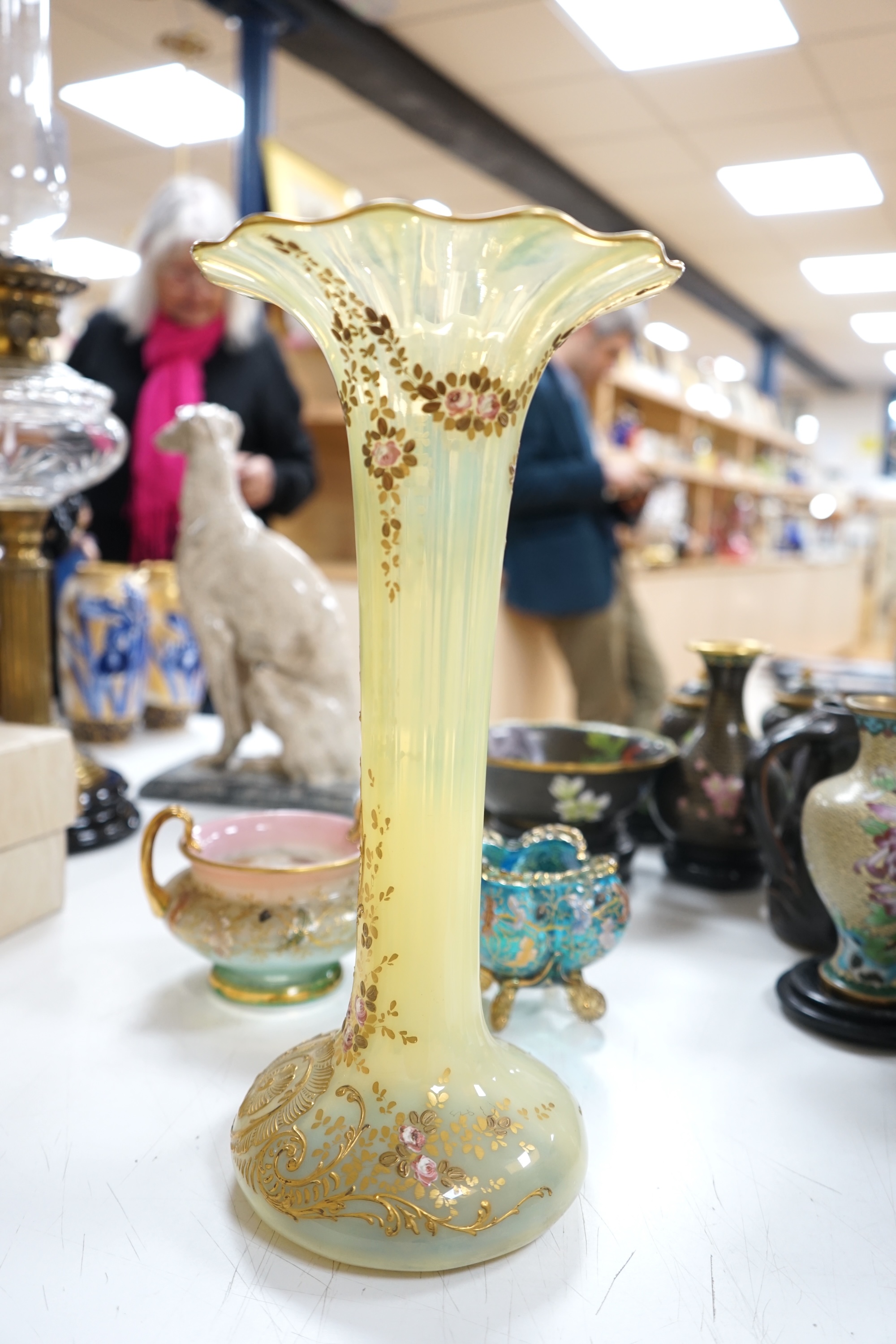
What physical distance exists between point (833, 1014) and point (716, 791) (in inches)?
10.9

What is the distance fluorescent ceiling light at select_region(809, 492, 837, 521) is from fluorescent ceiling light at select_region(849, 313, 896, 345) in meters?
1.19

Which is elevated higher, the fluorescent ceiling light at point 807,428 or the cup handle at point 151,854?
the fluorescent ceiling light at point 807,428

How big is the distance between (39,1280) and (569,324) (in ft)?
1.65

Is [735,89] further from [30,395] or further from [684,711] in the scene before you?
[30,395]

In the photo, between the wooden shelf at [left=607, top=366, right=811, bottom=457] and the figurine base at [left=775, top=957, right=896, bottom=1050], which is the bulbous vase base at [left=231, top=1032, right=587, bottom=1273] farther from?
the wooden shelf at [left=607, top=366, right=811, bottom=457]

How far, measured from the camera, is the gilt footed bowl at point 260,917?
0.73 meters

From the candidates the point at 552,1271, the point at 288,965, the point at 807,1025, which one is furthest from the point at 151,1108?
the point at 807,1025

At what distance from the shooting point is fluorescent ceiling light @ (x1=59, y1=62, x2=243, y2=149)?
126 inches

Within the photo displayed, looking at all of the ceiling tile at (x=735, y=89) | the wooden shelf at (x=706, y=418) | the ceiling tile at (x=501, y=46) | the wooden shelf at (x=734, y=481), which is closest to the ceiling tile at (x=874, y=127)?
the ceiling tile at (x=735, y=89)

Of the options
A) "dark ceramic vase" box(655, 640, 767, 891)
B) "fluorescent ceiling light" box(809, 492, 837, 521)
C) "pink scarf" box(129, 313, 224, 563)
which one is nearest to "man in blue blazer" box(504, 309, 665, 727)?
"pink scarf" box(129, 313, 224, 563)

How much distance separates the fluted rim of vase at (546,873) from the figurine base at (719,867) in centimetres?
28

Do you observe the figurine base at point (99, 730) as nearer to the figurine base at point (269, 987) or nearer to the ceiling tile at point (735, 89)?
the figurine base at point (269, 987)

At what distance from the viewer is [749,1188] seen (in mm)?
568

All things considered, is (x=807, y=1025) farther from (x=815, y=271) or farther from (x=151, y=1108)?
(x=815, y=271)
